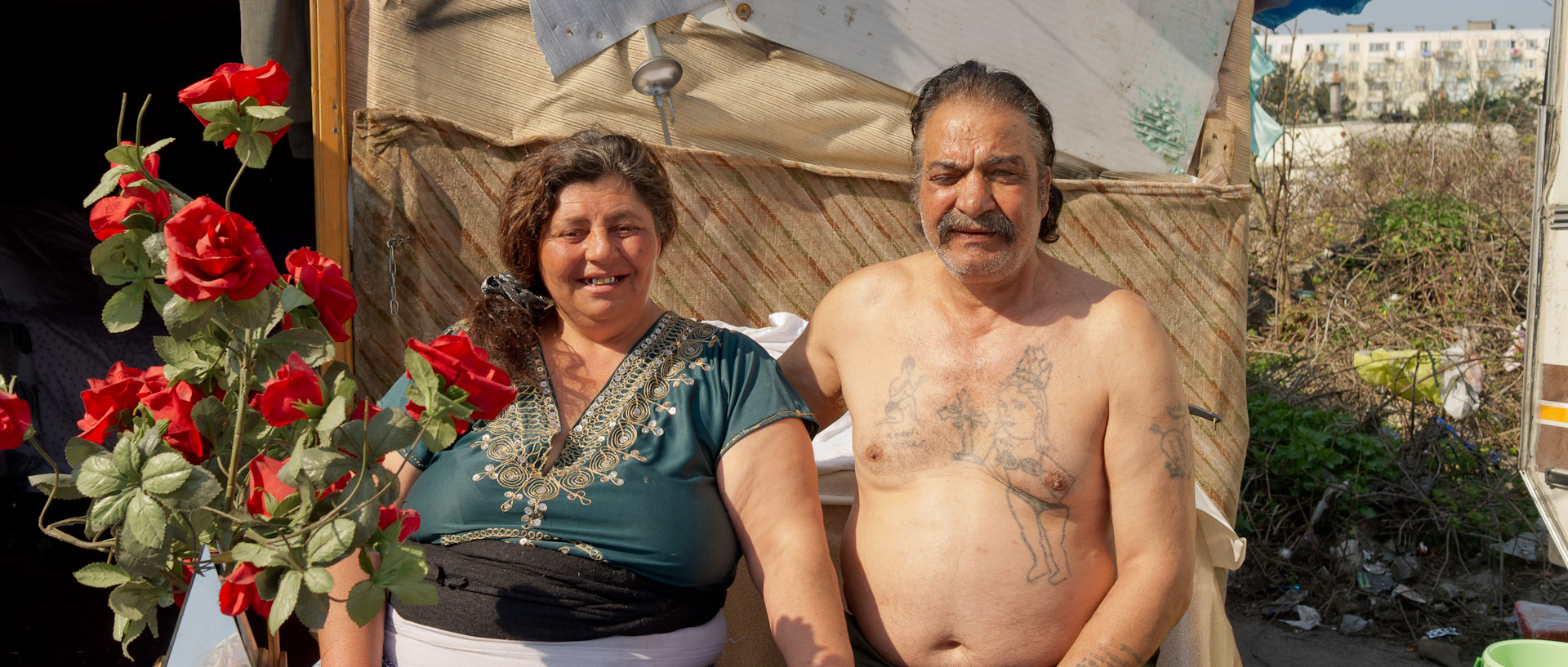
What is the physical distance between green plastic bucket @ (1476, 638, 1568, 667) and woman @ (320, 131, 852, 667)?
5.95ft

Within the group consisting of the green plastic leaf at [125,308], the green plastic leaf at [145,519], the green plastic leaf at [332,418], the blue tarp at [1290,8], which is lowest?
the green plastic leaf at [145,519]

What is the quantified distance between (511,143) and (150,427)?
7.03 feet

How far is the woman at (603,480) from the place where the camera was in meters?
2.13

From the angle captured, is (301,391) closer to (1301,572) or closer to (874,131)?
(874,131)

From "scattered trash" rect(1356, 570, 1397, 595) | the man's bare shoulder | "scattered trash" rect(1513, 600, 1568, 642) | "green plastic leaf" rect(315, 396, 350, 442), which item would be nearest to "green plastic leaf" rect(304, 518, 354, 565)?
"green plastic leaf" rect(315, 396, 350, 442)

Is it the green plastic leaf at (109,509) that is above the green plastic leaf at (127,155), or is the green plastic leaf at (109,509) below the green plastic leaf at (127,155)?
below

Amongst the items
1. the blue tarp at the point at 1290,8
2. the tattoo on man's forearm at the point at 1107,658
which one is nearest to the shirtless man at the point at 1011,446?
the tattoo on man's forearm at the point at 1107,658

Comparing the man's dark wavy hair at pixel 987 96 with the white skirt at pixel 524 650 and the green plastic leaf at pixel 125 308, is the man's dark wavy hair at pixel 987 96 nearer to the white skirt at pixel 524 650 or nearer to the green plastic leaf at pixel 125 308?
the white skirt at pixel 524 650

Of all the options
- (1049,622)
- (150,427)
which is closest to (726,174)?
(1049,622)

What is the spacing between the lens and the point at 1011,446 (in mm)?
2299

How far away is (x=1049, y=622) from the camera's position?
7.41 feet

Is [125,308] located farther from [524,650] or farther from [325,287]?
[524,650]

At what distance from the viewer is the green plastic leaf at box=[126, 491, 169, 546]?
1.32 m

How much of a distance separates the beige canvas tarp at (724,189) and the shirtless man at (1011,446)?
1296 millimetres
